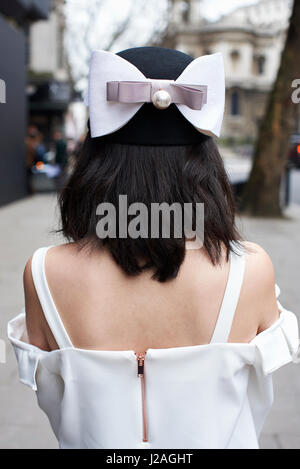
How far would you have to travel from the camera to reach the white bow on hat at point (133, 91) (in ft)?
4.02

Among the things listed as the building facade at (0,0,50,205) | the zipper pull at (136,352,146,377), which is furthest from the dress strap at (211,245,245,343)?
the building facade at (0,0,50,205)

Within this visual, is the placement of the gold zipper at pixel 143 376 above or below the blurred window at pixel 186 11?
below

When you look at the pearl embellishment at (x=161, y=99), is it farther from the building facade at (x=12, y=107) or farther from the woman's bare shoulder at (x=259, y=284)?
the building facade at (x=12, y=107)

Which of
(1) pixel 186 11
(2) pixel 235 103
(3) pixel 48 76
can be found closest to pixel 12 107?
(3) pixel 48 76

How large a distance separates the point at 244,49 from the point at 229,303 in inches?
2723

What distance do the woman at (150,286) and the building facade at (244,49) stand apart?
60.8 m

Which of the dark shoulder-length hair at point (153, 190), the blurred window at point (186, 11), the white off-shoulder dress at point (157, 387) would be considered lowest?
the white off-shoulder dress at point (157, 387)

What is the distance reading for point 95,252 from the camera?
1.29m

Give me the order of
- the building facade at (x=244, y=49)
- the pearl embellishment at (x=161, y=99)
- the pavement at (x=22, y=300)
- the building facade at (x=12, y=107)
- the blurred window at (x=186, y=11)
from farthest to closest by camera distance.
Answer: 1. the building facade at (x=244, y=49)
2. the blurred window at (x=186, y=11)
3. the building facade at (x=12, y=107)
4. the pavement at (x=22, y=300)
5. the pearl embellishment at (x=161, y=99)

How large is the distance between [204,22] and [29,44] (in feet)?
145

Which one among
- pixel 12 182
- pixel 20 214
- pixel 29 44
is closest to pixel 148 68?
pixel 20 214

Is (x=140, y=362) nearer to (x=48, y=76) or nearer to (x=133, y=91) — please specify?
(x=133, y=91)

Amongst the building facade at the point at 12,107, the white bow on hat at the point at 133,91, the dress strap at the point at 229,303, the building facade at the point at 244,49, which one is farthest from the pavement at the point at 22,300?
the building facade at the point at 244,49

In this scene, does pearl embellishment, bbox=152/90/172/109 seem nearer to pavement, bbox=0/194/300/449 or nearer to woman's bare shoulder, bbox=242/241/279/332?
woman's bare shoulder, bbox=242/241/279/332
